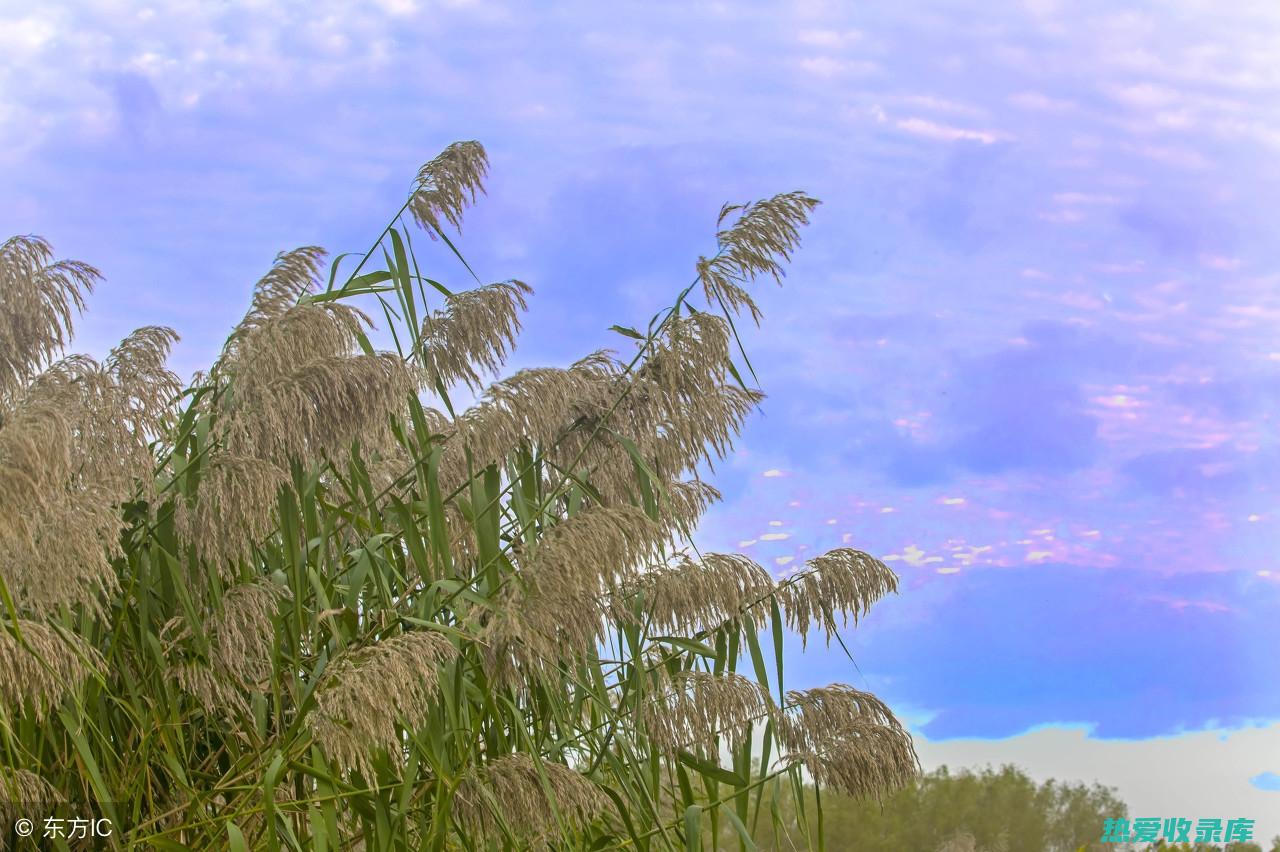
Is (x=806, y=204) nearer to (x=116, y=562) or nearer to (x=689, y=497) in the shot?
(x=689, y=497)

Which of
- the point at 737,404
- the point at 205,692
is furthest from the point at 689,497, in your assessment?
the point at 205,692

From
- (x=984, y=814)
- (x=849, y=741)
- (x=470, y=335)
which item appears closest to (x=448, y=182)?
(x=470, y=335)

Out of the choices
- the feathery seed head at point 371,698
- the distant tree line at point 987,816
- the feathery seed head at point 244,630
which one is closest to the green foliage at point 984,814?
the distant tree line at point 987,816

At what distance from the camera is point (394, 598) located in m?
2.74

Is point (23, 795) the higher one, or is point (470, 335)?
point (470, 335)

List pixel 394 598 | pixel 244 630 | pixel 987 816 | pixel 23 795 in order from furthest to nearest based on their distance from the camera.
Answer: pixel 987 816, pixel 394 598, pixel 244 630, pixel 23 795

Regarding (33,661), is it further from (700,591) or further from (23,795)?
(700,591)

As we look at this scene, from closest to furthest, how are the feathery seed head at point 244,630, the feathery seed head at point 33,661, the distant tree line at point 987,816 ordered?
the feathery seed head at point 33,661
the feathery seed head at point 244,630
the distant tree line at point 987,816

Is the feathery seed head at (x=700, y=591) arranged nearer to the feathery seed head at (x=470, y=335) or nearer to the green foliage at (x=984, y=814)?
the feathery seed head at (x=470, y=335)

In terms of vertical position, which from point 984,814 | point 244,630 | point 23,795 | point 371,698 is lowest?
point 23,795

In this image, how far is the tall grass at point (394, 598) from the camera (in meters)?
1.94

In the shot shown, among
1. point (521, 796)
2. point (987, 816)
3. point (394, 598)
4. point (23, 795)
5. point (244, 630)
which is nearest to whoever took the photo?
point (521, 796)

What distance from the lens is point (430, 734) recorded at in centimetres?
220

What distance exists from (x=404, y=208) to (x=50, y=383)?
2.53ft
